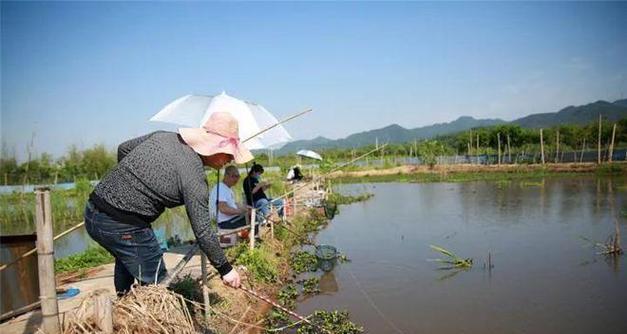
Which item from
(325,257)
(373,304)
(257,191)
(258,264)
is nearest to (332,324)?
(373,304)

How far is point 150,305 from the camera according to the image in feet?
7.54

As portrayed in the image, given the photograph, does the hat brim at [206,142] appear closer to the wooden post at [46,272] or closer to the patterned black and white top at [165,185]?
the patterned black and white top at [165,185]

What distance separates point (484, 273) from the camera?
6.35m

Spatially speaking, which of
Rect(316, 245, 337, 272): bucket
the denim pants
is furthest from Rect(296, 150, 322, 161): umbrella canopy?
the denim pants

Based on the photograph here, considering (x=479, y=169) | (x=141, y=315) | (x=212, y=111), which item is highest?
(x=212, y=111)

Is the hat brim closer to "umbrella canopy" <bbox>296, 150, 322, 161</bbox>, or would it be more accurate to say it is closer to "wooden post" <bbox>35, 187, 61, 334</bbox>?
"wooden post" <bbox>35, 187, 61, 334</bbox>

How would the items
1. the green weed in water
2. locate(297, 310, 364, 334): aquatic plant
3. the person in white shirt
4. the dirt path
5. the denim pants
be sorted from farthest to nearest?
the dirt path → the green weed in water → the person in white shirt → locate(297, 310, 364, 334): aquatic plant → the denim pants

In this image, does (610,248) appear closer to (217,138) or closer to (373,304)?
(373,304)

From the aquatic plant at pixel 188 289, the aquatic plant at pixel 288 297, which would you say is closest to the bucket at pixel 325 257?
the aquatic plant at pixel 288 297

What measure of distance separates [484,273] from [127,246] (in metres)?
5.58

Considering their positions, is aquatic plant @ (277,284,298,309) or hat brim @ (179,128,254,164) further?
aquatic plant @ (277,284,298,309)

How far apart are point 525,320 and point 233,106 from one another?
13.9 ft

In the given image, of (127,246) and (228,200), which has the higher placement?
(127,246)

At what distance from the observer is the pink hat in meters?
2.30
